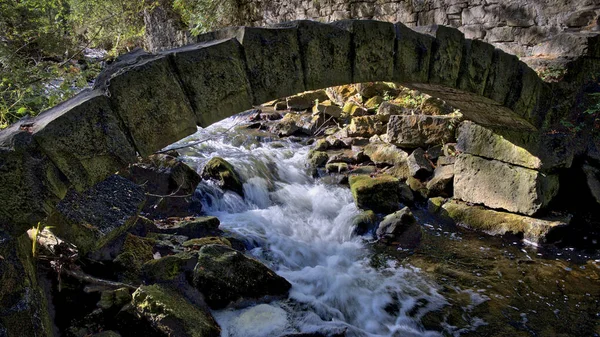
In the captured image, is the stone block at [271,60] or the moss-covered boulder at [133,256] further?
the moss-covered boulder at [133,256]

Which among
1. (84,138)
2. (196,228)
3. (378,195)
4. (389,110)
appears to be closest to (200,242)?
(196,228)

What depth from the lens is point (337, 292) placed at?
3986 millimetres

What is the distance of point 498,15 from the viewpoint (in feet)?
18.3

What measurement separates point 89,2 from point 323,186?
4.08 meters

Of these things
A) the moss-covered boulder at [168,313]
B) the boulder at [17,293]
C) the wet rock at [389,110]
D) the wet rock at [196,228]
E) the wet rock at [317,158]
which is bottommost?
the wet rock at [317,158]

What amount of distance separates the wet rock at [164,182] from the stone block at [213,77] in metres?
2.54

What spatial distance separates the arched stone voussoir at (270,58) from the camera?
2322 millimetres

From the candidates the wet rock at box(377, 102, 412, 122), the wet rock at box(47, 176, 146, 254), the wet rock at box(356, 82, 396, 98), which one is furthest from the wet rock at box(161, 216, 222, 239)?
the wet rock at box(356, 82, 396, 98)

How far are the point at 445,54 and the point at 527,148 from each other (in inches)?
86.4

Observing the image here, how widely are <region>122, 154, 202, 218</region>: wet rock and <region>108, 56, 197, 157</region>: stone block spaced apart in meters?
2.62

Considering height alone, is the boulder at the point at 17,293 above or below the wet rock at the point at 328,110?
above

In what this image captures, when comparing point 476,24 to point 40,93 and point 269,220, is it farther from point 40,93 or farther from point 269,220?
point 40,93

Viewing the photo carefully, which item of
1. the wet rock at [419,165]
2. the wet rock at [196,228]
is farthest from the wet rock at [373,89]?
the wet rock at [196,228]

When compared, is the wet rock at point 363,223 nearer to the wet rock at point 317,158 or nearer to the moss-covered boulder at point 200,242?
the moss-covered boulder at point 200,242
